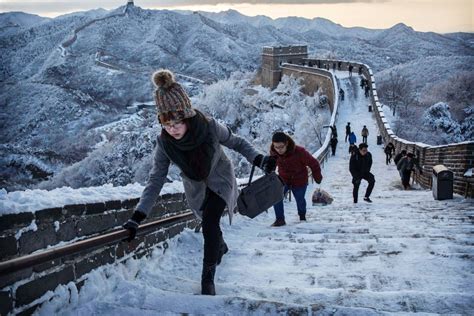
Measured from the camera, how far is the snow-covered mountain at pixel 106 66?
63.4 metres

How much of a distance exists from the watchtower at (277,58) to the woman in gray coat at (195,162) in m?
57.9

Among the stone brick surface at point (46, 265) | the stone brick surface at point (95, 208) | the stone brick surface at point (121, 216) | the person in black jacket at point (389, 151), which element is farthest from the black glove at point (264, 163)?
the person in black jacket at point (389, 151)

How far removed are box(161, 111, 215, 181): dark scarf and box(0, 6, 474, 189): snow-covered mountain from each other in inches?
1544

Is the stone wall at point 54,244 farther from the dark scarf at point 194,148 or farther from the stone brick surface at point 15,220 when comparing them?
the dark scarf at point 194,148

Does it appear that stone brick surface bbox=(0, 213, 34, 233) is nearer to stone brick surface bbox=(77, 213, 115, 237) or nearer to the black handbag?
stone brick surface bbox=(77, 213, 115, 237)

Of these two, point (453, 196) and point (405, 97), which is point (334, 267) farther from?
point (405, 97)

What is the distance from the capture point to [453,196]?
944cm

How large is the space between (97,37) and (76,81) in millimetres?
40229


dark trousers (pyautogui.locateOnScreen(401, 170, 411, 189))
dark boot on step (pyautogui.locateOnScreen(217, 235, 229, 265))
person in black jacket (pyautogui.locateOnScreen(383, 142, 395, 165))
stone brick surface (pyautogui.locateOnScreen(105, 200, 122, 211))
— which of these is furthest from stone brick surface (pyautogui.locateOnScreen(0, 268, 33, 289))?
person in black jacket (pyautogui.locateOnScreen(383, 142, 395, 165))

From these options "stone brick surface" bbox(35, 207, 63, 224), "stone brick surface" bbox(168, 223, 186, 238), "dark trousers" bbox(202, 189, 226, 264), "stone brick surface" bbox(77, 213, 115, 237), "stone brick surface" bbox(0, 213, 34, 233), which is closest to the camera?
"stone brick surface" bbox(0, 213, 34, 233)

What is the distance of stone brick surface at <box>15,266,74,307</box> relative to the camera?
2562mm

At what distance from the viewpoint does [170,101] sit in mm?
3273

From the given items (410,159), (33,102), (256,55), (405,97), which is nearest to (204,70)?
(256,55)

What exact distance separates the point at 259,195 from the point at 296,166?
10.0 feet
